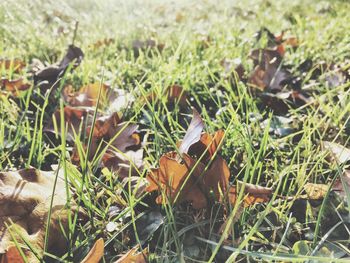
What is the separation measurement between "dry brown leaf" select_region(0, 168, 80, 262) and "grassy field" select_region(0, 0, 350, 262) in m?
0.02

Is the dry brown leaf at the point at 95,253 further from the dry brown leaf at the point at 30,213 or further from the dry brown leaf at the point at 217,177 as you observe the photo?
the dry brown leaf at the point at 217,177

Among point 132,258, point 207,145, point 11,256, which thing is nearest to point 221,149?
point 207,145

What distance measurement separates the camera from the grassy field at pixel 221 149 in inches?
32.4

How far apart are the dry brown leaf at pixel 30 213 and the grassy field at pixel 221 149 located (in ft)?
0.07

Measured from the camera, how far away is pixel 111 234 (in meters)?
0.87

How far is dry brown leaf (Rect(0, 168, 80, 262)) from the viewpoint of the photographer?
0.77 m

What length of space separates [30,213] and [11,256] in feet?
0.35

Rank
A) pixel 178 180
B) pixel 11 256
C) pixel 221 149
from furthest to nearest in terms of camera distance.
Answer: pixel 221 149 → pixel 178 180 → pixel 11 256

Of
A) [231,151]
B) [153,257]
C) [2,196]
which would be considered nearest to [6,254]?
[2,196]

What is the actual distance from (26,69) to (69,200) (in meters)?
1.07

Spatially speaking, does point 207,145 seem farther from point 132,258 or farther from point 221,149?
point 132,258

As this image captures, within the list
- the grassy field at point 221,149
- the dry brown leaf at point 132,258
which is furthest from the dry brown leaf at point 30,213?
the dry brown leaf at point 132,258

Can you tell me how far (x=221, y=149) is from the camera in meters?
1.08

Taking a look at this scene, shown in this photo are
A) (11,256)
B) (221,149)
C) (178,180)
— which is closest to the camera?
(11,256)
